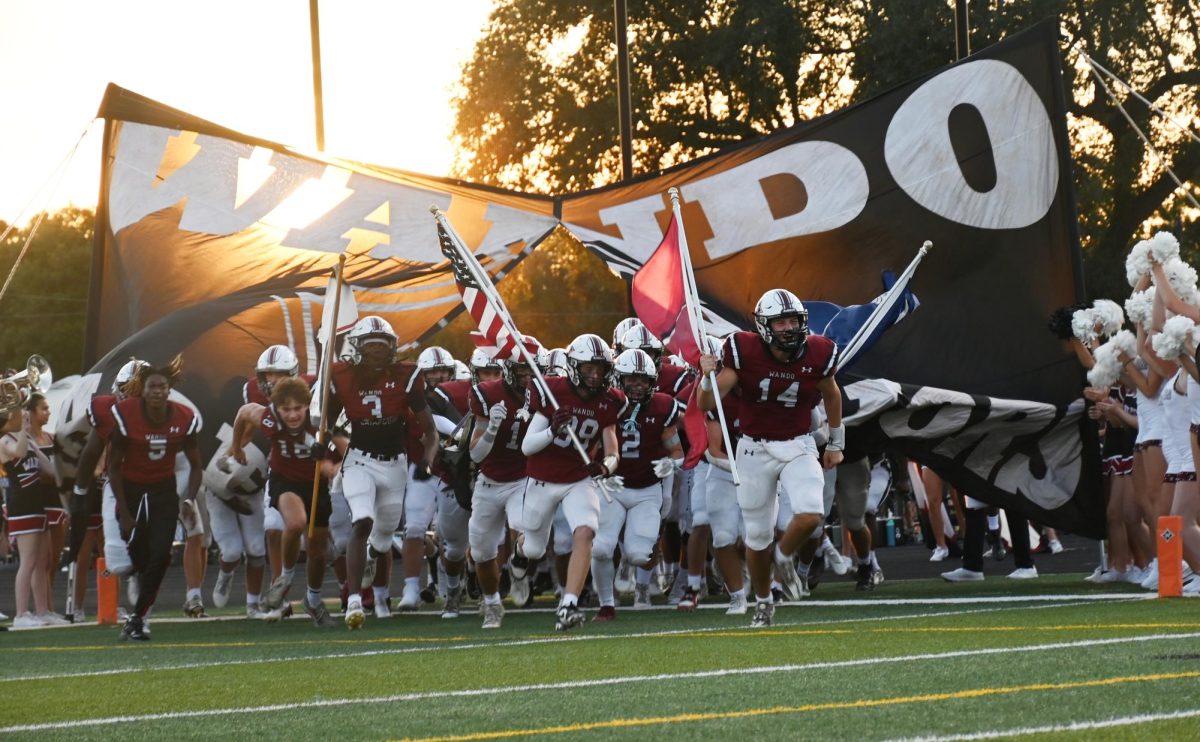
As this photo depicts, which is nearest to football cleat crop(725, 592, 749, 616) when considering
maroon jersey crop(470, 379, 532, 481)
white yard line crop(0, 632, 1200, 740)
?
maroon jersey crop(470, 379, 532, 481)

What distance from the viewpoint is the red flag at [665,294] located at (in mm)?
12547

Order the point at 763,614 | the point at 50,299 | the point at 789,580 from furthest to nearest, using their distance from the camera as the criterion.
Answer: the point at 50,299 < the point at 789,580 < the point at 763,614


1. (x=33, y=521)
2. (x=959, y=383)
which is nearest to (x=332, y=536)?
(x=33, y=521)

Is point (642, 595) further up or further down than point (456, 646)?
further up

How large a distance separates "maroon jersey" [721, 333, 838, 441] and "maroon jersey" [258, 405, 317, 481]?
3.58 metres

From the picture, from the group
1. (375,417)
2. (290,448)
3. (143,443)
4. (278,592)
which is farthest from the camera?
(290,448)

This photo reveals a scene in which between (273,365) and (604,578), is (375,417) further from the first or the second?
(273,365)

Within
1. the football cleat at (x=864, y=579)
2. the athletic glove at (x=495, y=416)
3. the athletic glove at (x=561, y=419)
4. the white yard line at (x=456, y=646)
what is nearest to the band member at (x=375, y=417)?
the athletic glove at (x=495, y=416)

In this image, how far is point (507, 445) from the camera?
472 inches

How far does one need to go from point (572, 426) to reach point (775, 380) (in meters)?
1.49

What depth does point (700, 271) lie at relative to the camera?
589 inches

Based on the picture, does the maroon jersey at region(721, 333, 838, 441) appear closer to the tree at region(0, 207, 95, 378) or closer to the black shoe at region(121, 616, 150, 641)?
the black shoe at region(121, 616, 150, 641)

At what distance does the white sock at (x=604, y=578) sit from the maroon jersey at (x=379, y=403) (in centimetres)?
154

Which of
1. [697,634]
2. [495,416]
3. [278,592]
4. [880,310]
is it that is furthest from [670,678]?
[880,310]
